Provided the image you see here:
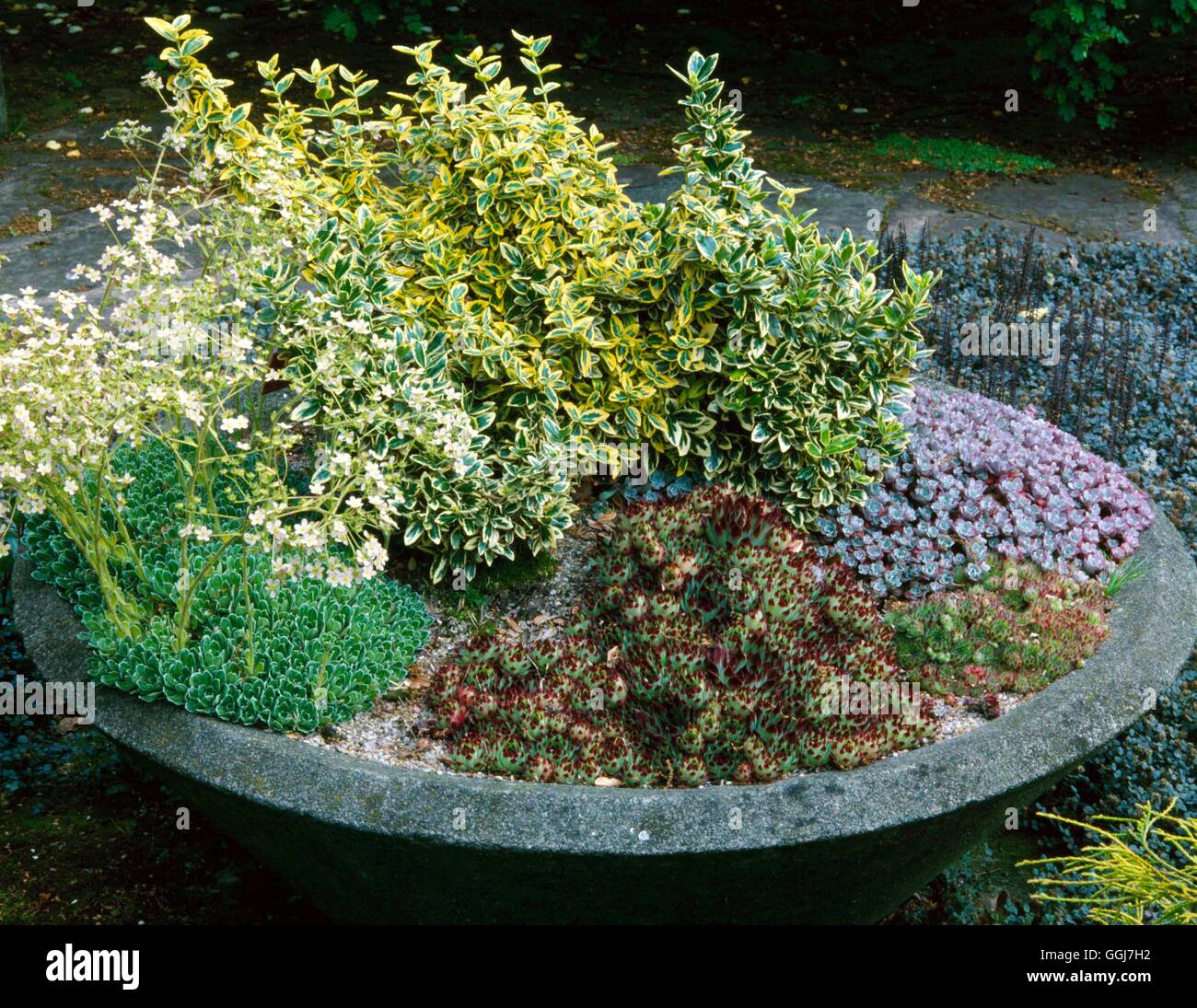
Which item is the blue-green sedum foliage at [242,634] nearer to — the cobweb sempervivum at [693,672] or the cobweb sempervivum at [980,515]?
the cobweb sempervivum at [693,672]

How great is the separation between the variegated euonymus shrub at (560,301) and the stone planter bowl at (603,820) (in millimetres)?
860

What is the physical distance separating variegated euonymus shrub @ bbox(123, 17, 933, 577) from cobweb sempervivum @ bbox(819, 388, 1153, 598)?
12 centimetres

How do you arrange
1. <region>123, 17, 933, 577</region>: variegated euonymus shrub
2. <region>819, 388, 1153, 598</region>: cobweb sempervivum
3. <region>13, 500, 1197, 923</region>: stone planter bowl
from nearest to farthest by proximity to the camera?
<region>13, 500, 1197, 923</region>: stone planter bowl → <region>123, 17, 933, 577</region>: variegated euonymus shrub → <region>819, 388, 1153, 598</region>: cobweb sempervivum

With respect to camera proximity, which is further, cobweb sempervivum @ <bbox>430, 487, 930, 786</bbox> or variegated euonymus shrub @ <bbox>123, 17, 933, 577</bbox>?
variegated euonymus shrub @ <bbox>123, 17, 933, 577</bbox>

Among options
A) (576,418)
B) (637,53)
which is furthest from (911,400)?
(637,53)

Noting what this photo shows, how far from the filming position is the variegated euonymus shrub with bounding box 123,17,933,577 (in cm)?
344

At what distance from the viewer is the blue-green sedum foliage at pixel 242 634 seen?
2875 mm

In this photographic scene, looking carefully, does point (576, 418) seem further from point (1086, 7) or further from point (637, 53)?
point (637, 53)

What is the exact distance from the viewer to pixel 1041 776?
2.87 meters

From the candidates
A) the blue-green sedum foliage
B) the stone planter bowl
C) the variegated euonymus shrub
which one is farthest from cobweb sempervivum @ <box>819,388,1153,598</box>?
the blue-green sedum foliage

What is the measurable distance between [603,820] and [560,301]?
1.56 metres

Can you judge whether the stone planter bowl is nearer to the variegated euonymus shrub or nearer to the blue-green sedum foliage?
the blue-green sedum foliage

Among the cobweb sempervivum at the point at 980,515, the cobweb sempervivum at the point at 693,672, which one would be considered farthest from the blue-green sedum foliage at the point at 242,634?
the cobweb sempervivum at the point at 980,515
